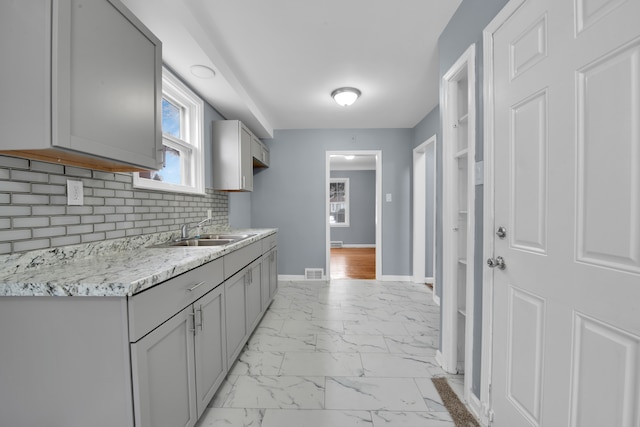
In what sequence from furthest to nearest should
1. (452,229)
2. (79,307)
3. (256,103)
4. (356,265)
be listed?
(356,265), (256,103), (452,229), (79,307)

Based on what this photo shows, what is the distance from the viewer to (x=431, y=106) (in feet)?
10.6

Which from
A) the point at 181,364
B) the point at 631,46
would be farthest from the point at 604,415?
the point at 181,364

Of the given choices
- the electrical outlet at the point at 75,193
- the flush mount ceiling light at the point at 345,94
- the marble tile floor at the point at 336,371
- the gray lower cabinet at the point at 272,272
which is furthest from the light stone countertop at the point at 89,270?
the flush mount ceiling light at the point at 345,94

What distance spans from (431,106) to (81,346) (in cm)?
378

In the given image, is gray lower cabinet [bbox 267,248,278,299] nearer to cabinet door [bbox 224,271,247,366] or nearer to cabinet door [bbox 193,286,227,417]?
cabinet door [bbox 224,271,247,366]

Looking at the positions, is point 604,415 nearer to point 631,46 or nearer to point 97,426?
point 631,46

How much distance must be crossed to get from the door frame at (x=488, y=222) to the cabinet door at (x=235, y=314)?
60.5 inches

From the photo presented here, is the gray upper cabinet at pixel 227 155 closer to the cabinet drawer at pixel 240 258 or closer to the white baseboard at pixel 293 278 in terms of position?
the cabinet drawer at pixel 240 258

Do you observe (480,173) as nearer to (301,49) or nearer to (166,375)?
(301,49)

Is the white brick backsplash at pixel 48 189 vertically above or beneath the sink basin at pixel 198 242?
above

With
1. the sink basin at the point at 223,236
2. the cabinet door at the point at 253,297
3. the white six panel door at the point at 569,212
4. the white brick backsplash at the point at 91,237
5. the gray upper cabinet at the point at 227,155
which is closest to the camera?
the white six panel door at the point at 569,212

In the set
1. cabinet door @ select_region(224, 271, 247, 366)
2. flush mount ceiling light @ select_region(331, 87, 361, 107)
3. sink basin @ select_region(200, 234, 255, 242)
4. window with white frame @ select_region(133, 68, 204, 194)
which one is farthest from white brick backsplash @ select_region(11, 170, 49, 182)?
flush mount ceiling light @ select_region(331, 87, 361, 107)

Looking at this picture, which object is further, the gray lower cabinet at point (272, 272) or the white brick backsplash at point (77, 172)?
the gray lower cabinet at point (272, 272)

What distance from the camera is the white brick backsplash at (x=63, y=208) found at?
3.41ft
